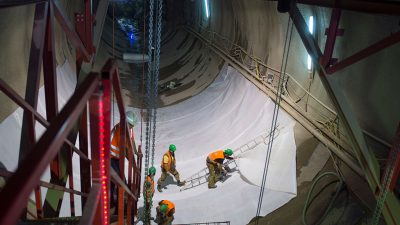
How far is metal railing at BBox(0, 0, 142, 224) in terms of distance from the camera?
133 cm

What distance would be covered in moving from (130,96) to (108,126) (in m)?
9.70

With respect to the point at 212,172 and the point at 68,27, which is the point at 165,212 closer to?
the point at 212,172

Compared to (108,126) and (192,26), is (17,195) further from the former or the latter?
(192,26)

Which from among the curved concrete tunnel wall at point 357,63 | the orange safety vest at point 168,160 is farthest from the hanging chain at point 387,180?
the orange safety vest at point 168,160

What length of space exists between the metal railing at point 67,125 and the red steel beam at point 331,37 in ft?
9.15

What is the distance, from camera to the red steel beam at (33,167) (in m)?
1.24

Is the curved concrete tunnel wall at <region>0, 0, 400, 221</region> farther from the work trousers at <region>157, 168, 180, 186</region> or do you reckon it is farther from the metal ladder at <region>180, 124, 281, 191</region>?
the work trousers at <region>157, 168, 180, 186</region>

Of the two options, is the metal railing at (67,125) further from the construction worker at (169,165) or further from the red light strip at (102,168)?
→ the construction worker at (169,165)

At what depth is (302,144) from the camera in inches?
267

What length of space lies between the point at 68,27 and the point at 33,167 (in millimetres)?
3748

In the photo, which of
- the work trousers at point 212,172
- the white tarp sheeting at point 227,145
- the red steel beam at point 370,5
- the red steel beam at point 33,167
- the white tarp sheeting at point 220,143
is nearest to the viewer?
the red steel beam at point 33,167

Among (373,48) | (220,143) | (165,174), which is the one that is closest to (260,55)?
(220,143)

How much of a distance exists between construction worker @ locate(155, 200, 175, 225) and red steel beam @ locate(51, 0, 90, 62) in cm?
253

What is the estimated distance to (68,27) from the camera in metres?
4.75
